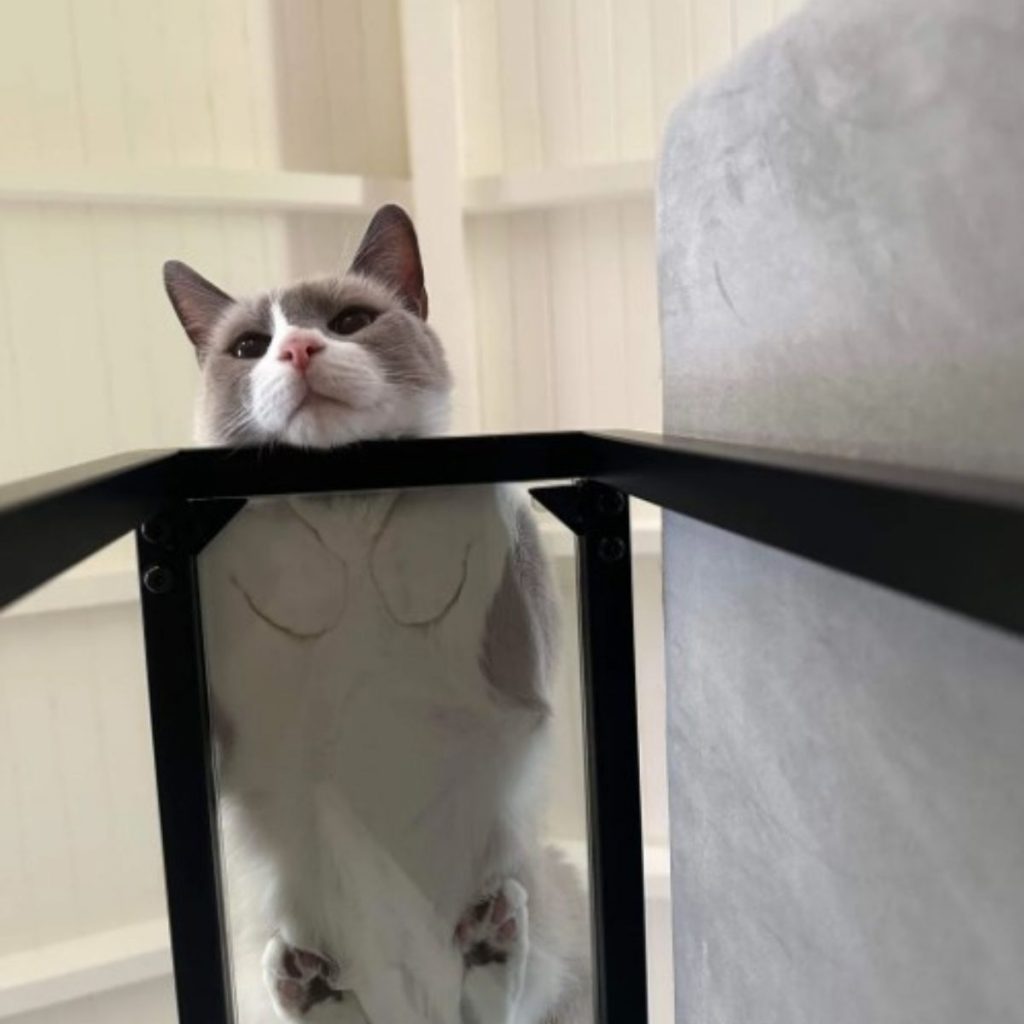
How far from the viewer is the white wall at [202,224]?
1.70 m

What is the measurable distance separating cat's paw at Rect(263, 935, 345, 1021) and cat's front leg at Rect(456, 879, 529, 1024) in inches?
4.8

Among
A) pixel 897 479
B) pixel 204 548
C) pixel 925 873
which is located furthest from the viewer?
pixel 204 548

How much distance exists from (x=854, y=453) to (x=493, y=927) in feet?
2.02

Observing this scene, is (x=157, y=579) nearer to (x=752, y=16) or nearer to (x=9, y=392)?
(x=9, y=392)

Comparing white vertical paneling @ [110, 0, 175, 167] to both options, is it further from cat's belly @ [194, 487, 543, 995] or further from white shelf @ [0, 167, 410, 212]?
cat's belly @ [194, 487, 543, 995]

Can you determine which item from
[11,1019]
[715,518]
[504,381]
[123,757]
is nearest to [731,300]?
[715,518]

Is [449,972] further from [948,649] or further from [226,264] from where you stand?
[226,264]

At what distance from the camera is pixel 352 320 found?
998 mm

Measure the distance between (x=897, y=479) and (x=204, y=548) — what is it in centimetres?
69

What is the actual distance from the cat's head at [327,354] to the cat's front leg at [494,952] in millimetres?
453

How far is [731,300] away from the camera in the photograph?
0.71 metres

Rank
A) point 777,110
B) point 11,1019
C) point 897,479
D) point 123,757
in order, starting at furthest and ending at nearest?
point 123,757
point 11,1019
point 777,110
point 897,479

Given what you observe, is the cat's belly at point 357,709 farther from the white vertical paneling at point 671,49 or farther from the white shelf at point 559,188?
the white vertical paneling at point 671,49

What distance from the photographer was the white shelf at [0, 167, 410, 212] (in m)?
1.64
